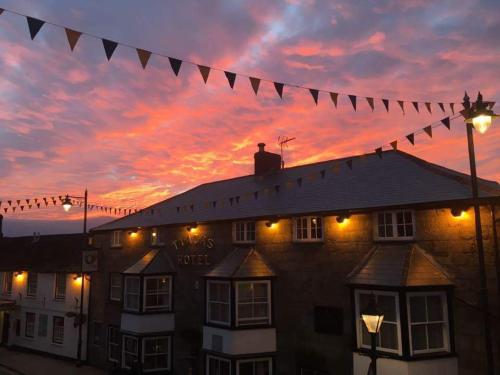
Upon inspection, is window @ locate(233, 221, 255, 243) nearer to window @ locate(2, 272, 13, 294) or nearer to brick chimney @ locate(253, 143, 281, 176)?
brick chimney @ locate(253, 143, 281, 176)

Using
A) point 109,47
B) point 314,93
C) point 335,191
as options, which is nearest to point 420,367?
point 335,191

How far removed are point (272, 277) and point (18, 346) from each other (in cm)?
2193

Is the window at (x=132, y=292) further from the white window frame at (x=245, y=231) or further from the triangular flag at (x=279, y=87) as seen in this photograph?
the triangular flag at (x=279, y=87)

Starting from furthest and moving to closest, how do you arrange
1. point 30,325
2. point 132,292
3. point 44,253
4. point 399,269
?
1. point 44,253
2. point 30,325
3. point 132,292
4. point 399,269

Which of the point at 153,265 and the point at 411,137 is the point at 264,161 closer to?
the point at 153,265

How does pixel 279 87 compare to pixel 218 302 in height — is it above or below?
above

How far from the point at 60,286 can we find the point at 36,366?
16.9ft

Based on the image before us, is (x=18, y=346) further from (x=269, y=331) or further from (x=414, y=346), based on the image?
(x=414, y=346)

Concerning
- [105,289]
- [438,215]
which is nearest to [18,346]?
[105,289]

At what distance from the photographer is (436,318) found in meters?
13.3

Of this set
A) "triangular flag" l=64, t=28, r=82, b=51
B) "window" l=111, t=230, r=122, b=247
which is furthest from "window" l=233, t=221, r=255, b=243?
"triangular flag" l=64, t=28, r=82, b=51

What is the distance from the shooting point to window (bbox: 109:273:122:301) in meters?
24.1

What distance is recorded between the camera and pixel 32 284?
1188 inches

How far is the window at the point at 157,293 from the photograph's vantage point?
21031 mm
